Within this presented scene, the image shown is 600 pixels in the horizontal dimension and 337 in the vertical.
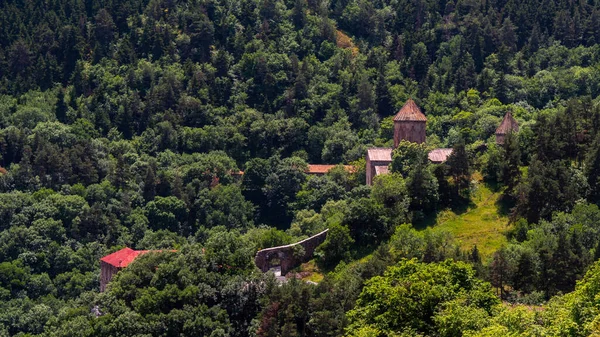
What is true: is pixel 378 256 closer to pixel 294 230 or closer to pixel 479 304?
pixel 479 304

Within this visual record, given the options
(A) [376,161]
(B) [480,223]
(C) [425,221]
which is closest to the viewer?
(B) [480,223]

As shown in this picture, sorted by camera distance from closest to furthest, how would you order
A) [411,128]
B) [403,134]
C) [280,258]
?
[280,258], [411,128], [403,134]

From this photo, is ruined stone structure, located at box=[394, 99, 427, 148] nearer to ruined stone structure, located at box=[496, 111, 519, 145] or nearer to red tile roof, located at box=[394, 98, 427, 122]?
red tile roof, located at box=[394, 98, 427, 122]

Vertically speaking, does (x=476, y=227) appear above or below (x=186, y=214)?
above

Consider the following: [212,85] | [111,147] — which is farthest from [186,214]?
[212,85]

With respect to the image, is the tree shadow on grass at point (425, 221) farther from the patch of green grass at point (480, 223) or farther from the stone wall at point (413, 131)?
the stone wall at point (413, 131)

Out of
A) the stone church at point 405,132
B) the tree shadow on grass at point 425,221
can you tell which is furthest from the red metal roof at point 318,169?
the tree shadow on grass at point 425,221

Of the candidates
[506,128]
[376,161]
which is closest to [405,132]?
[376,161]

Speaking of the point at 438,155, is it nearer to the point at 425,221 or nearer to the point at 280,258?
the point at 425,221
